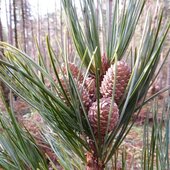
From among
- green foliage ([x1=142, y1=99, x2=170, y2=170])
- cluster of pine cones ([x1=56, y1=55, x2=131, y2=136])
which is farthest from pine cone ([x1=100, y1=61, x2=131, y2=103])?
green foliage ([x1=142, y1=99, x2=170, y2=170])

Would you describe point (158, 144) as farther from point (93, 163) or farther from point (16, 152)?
point (16, 152)

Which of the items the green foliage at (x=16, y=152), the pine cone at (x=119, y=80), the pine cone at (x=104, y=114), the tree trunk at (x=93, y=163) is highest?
the pine cone at (x=119, y=80)

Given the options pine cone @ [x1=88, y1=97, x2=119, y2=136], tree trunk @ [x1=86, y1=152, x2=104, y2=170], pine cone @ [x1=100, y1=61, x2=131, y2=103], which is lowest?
tree trunk @ [x1=86, y1=152, x2=104, y2=170]

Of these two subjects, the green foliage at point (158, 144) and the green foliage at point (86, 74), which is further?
the green foliage at point (158, 144)

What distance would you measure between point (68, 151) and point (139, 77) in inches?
9.5

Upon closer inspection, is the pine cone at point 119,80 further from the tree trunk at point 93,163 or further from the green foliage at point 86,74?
the tree trunk at point 93,163

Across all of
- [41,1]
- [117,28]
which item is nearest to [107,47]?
[117,28]

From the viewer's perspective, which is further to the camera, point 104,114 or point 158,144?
point 158,144

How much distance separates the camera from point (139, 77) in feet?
1.50

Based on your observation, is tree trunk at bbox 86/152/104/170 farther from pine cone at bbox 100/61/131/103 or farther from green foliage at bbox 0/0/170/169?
pine cone at bbox 100/61/131/103

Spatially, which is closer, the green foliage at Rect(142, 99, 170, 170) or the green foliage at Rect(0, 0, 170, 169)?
the green foliage at Rect(0, 0, 170, 169)

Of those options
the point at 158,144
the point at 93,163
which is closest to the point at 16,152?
the point at 93,163

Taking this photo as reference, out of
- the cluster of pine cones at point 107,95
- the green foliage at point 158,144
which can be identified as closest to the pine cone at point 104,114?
the cluster of pine cones at point 107,95

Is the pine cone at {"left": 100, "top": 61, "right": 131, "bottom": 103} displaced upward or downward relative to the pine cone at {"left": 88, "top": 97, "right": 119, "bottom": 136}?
upward
